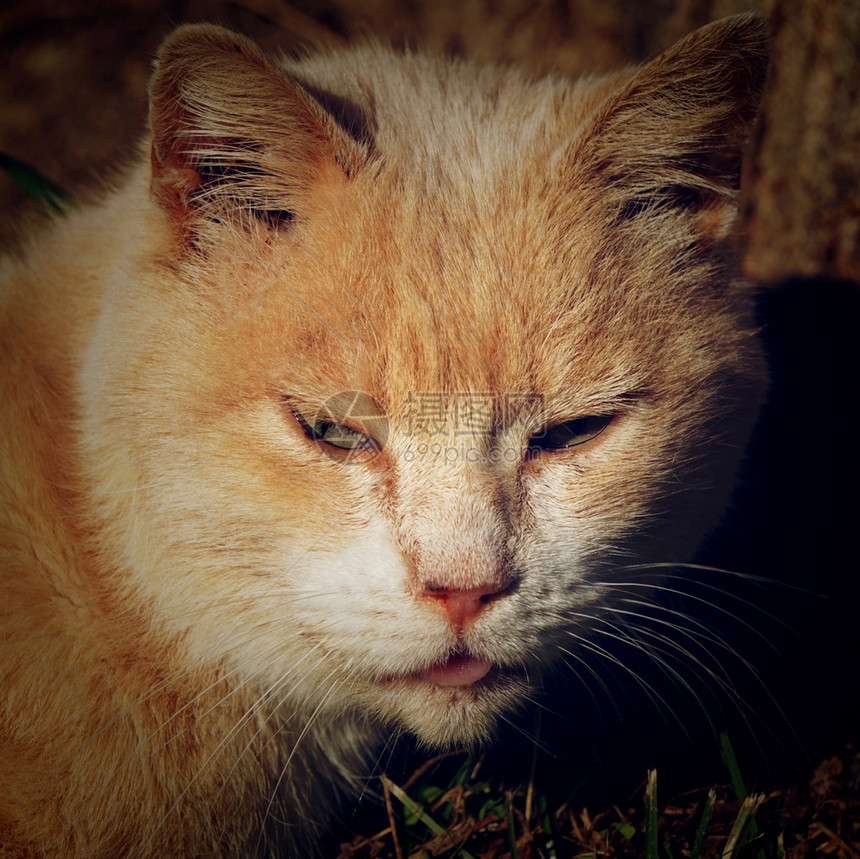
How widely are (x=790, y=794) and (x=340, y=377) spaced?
4.70ft

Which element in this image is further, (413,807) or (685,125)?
(413,807)

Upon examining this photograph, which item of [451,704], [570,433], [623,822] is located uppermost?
[570,433]

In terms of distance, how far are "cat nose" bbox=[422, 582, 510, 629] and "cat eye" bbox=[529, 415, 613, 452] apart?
0.97 feet

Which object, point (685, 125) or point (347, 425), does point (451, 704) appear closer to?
point (347, 425)

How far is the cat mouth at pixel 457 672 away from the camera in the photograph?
49.4 inches

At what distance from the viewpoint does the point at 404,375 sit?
1214mm

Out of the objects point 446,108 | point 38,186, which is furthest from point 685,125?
point 38,186

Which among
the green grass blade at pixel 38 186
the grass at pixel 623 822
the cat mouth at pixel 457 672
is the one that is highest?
the green grass blade at pixel 38 186

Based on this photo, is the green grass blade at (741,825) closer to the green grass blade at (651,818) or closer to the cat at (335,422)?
the green grass blade at (651,818)

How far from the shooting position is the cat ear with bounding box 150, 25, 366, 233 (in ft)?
3.95

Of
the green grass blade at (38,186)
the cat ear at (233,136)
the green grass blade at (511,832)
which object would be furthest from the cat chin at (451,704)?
the green grass blade at (38,186)

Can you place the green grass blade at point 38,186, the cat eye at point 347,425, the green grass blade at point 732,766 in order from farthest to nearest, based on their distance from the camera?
the green grass blade at point 38,186 < the green grass blade at point 732,766 < the cat eye at point 347,425

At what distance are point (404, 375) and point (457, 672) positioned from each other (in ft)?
1.81

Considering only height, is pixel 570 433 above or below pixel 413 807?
above
